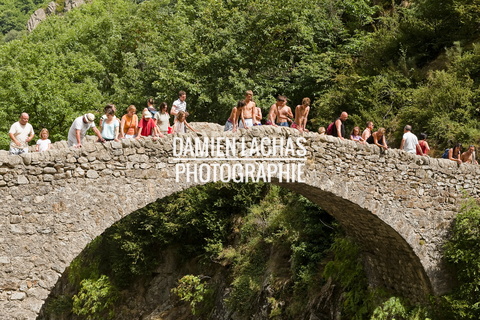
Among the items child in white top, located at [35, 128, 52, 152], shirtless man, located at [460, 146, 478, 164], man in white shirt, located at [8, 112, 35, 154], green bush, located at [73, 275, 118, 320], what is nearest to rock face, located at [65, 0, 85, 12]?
green bush, located at [73, 275, 118, 320]

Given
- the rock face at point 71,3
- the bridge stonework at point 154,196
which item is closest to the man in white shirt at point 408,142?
the bridge stonework at point 154,196

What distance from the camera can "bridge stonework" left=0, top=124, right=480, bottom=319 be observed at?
9.95m

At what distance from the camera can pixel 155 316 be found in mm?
21281

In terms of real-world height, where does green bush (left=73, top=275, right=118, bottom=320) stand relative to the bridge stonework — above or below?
below

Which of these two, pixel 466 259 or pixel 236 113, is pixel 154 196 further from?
pixel 466 259

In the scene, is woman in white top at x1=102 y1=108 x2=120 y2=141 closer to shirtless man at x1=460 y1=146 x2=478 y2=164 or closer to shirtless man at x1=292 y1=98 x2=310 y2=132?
shirtless man at x1=292 y1=98 x2=310 y2=132

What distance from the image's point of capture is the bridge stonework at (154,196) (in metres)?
9.95

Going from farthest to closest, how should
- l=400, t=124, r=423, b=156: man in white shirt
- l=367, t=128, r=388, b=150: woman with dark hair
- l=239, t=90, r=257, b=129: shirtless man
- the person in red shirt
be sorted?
1. l=400, t=124, r=423, b=156: man in white shirt
2. l=367, t=128, r=388, b=150: woman with dark hair
3. l=239, t=90, r=257, b=129: shirtless man
4. the person in red shirt

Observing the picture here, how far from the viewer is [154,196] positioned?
1088cm

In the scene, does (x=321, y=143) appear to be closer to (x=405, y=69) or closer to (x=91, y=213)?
(x=91, y=213)

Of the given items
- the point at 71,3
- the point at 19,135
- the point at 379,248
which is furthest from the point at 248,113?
the point at 71,3

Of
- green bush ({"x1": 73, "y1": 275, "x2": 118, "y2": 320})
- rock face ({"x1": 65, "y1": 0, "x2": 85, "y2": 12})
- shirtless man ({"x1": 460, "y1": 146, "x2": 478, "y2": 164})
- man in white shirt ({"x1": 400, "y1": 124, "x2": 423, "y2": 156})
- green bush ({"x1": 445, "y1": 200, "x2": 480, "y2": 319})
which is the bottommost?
green bush ({"x1": 73, "y1": 275, "x2": 118, "y2": 320})

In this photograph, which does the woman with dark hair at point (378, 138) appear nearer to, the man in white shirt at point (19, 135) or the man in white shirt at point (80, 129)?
the man in white shirt at point (80, 129)

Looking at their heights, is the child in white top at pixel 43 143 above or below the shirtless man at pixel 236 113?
below
